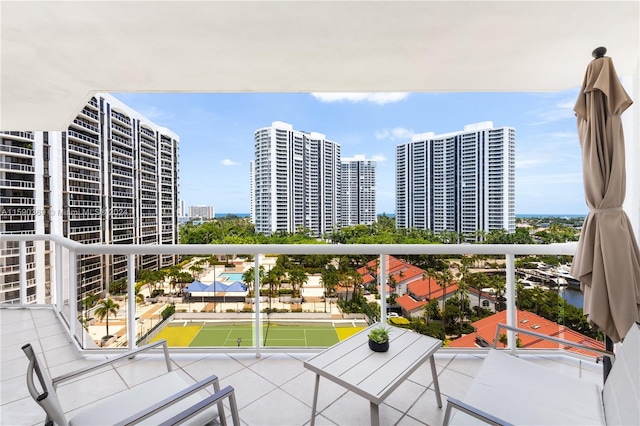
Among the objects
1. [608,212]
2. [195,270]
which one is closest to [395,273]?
[608,212]

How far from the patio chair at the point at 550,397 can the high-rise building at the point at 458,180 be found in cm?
624

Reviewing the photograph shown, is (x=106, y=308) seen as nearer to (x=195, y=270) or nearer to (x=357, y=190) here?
(x=195, y=270)

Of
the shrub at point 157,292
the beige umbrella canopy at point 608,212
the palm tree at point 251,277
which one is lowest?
the shrub at point 157,292

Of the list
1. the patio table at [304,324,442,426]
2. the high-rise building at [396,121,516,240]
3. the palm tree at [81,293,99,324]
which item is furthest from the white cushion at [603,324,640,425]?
the high-rise building at [396,121,516,240]

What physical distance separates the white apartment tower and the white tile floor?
26.1ft

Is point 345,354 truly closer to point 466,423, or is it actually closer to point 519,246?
point 466,423

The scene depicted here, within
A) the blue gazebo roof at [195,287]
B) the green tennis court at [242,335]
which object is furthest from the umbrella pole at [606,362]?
the blue gazebo roof at [195,287]

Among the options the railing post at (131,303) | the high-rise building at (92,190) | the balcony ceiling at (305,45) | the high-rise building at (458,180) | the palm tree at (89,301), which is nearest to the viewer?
the balcony ceiling at (305,45)

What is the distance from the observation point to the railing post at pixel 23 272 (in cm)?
404

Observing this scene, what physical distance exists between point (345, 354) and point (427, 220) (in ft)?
32.0

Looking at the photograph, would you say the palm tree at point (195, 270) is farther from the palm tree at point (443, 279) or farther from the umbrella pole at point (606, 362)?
the umbrella pole at point (606, 362)

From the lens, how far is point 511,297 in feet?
9.10

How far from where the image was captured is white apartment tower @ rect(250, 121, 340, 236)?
38.0 ft

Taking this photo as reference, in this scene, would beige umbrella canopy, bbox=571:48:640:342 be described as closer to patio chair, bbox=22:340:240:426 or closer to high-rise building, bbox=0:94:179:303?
patio chair, bbox=22:340:240:426
